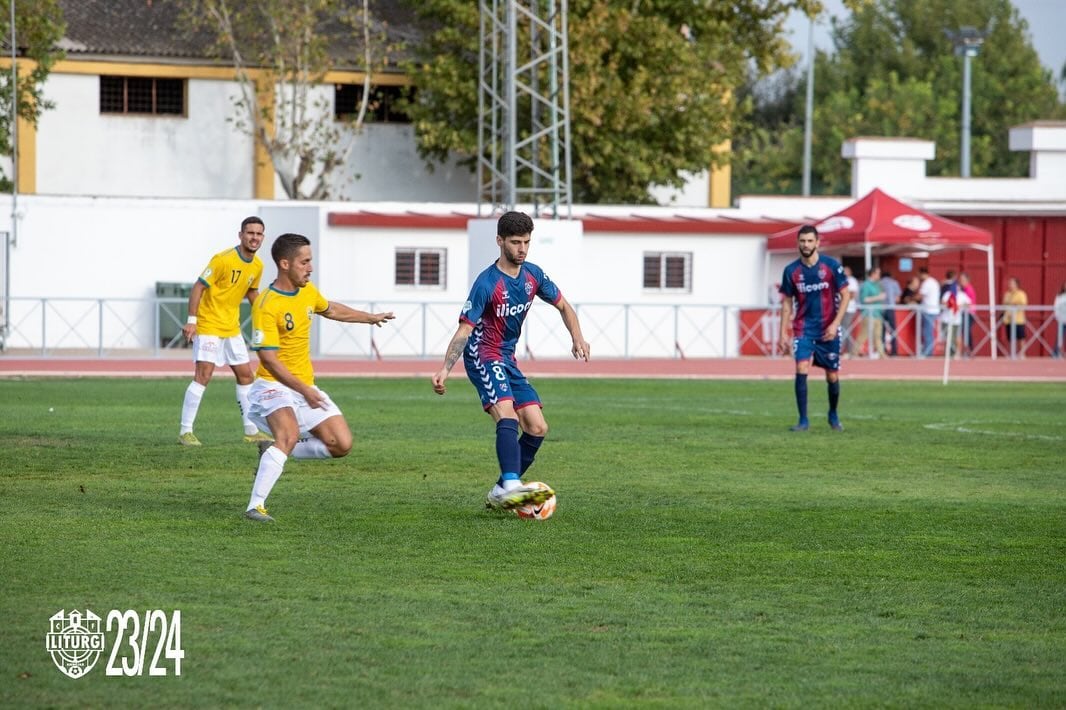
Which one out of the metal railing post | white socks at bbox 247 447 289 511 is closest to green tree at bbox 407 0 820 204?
the metal railing post

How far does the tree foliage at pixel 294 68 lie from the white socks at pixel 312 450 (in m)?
30.5

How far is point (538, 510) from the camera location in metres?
10.6

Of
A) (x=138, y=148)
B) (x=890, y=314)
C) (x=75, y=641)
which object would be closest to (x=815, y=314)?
(x=75, y=641)

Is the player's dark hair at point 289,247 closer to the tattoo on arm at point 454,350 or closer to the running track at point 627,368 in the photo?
the tattoo on arm at point 454,350

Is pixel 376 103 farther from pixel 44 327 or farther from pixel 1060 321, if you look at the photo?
pixel 1060 321

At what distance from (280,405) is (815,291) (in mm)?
8473

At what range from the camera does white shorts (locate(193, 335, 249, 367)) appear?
15.6 metres

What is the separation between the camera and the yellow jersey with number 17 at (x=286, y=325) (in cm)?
1051

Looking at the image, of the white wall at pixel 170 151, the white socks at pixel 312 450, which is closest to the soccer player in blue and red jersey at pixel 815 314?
the white socks at pixel 312 450

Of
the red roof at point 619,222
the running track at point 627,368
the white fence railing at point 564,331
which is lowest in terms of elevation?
the running track at point 627,368

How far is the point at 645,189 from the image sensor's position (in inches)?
1732

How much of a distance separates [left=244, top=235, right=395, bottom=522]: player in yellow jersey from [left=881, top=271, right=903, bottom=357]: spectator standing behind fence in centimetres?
2607

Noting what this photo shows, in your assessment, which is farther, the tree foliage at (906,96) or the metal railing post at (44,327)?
the tree foliage at (906,96)

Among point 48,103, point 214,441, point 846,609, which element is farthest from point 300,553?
point 48,103
